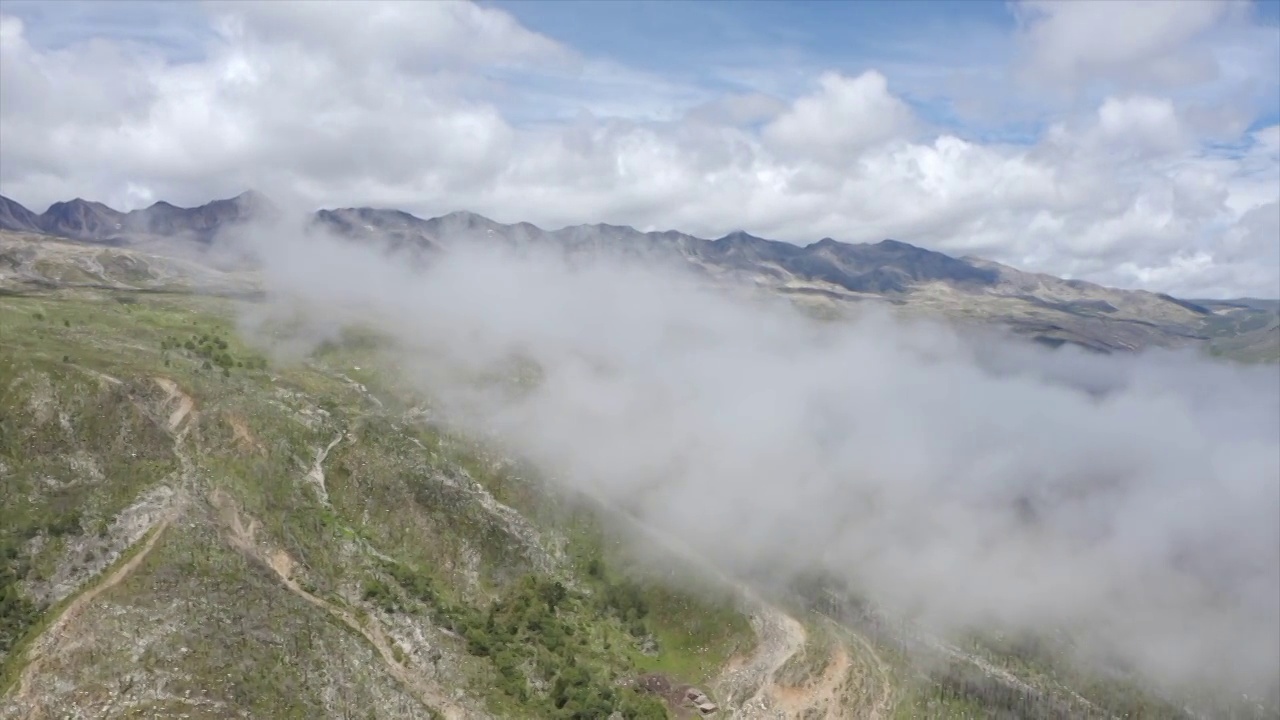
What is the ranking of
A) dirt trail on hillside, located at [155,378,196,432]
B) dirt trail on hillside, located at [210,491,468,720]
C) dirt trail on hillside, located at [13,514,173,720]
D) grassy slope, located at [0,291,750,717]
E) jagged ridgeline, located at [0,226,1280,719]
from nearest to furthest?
dirt trail on hillside, located at [13,514,173,720] → jagged ridgeline, located at [0,226,1280,719] → grassy slope, located at [0,291,750,717] → dirt trail on hillside, located at [210,491,468,720] → dirt trail on hillside, located at [155,378,196,432]

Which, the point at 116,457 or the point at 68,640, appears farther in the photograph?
the point at 116,457

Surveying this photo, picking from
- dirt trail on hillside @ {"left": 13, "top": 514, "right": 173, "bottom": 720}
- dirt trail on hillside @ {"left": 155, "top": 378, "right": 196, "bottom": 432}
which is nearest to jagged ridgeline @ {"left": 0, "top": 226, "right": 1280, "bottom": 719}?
dirt trail on hillside @ {"left": 13, "top": 514, "right": 173, "bottom": 720}

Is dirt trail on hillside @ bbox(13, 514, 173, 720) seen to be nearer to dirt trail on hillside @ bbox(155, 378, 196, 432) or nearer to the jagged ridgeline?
the jagged ridgeline

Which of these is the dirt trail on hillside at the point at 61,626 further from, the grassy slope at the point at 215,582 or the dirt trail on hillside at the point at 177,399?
the dirt trail on hillside at the point at 177,399

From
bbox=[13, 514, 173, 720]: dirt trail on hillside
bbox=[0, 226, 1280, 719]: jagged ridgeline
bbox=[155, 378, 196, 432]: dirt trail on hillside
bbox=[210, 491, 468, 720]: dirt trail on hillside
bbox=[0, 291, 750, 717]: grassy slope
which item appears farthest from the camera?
bbox=[155, 378, 196, 432]: dirt trail on hillside

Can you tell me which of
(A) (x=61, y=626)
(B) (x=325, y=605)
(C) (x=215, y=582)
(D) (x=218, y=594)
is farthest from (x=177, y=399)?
(A) (x=61, y=626)

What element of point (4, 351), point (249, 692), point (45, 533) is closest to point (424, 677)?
point (249, 692)

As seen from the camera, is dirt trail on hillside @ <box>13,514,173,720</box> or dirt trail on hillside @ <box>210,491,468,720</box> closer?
dirt trail on hillside @ <box>13,514,173,720</box>

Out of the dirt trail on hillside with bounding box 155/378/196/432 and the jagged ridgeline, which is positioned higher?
the dirt trail on hillside with bounding box 155/378/196/432

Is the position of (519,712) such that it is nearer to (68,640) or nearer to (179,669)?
(179,669)
